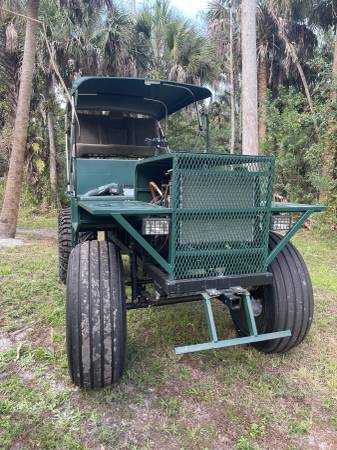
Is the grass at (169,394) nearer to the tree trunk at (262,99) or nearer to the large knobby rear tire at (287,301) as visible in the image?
the large knobby rear tire at (287,301)

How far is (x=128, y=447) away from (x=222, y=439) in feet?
1.72

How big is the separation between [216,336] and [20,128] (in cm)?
670

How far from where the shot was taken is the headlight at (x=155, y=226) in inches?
94.6

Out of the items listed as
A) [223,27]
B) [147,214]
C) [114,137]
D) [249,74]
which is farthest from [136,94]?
[223,27]

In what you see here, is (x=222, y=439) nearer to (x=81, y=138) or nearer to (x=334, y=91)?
(x=81, y=138)

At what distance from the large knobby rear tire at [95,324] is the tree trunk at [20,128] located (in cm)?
598

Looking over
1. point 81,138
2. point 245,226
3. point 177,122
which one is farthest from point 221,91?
point 245,226

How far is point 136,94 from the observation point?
188 inches

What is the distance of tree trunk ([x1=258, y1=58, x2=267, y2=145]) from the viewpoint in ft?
38.9

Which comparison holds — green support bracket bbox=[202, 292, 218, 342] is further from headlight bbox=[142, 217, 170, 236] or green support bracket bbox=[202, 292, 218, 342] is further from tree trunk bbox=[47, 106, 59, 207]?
tree trunk bbox=[47, 106, 59, 207]

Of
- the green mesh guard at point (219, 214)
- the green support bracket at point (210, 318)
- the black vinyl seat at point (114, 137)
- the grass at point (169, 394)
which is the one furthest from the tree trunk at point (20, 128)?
the green support bracket at point (210, 318)

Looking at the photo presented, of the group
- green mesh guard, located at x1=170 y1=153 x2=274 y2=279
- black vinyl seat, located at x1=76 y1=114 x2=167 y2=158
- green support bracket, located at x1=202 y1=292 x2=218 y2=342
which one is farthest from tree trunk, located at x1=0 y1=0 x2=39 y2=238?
green support bracket, located at x1=202 y1=292 x2=218 y2=342

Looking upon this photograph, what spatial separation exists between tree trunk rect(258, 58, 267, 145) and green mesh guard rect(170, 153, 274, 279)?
31.7ft

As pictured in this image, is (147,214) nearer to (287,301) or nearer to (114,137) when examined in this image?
(287,301)
